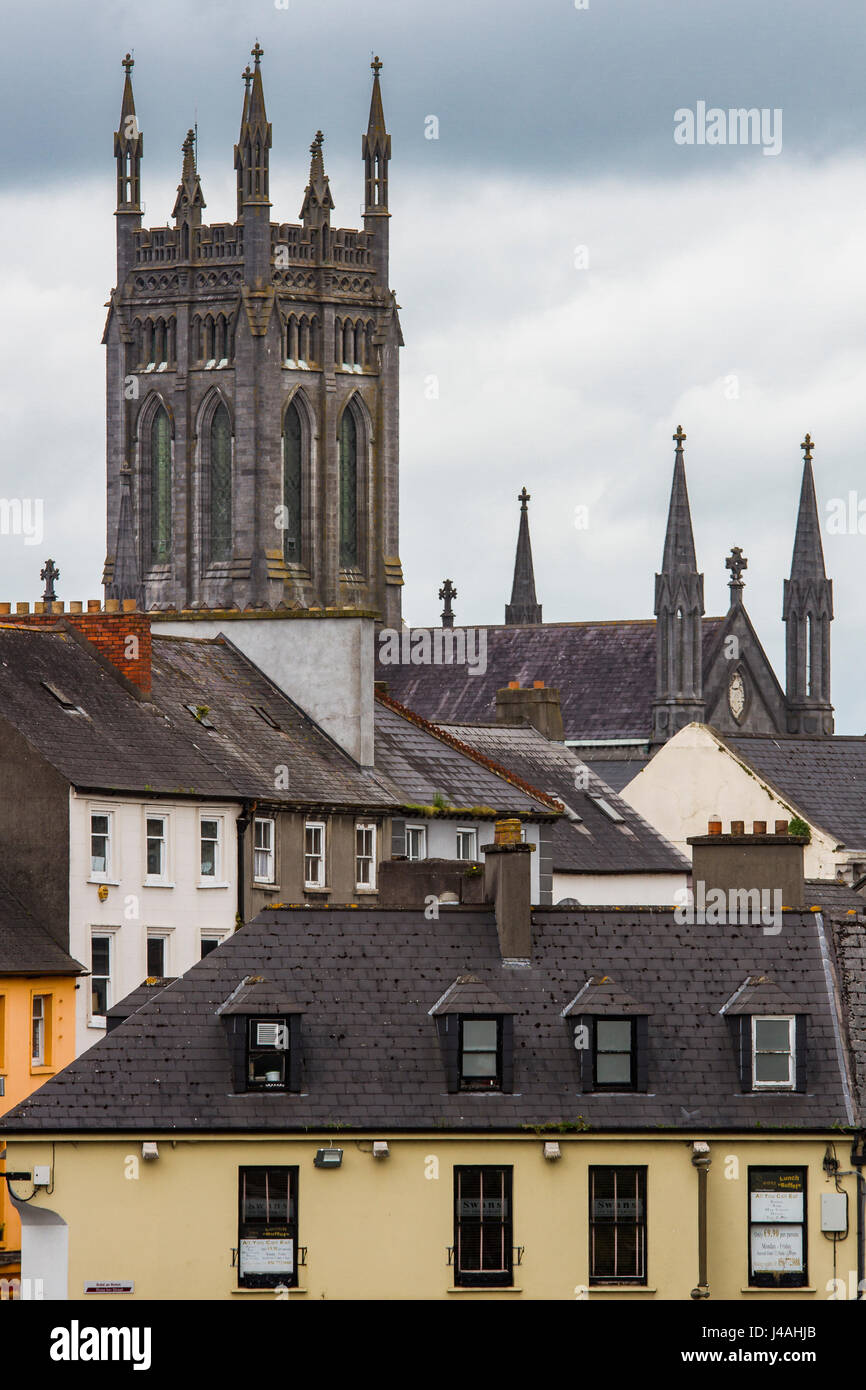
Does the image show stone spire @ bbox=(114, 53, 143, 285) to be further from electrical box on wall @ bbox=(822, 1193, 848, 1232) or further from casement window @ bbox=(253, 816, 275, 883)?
electrical box on wall @ bbox=(822, 1193, 848, 1232)

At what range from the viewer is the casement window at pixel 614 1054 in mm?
39500

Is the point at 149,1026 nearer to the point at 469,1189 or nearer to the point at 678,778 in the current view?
the point at 469,1189

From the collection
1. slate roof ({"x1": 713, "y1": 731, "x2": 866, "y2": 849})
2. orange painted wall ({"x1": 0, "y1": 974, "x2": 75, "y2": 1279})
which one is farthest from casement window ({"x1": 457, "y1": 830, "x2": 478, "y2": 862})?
slate roof ({"x1": 713, "y1": 731, "x2": 866, "y2": 849})

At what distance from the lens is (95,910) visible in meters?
57.4

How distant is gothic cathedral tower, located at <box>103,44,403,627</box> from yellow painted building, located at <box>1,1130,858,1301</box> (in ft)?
338

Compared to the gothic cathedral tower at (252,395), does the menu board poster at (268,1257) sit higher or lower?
lower

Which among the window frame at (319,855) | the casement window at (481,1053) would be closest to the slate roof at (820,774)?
the window frame at (319,855)

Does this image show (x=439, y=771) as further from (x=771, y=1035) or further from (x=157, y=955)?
(x=771, y=1035)

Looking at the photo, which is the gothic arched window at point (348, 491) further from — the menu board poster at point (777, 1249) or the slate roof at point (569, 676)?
the menu board poster at point (777, 1249)

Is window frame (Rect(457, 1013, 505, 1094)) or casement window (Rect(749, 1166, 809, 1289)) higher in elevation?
window frame (Rect(457, 1013, 505, 1094))

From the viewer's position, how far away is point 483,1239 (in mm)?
37906

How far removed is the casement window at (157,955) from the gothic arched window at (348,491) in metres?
86.2

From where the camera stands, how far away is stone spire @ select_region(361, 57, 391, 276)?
14812cm

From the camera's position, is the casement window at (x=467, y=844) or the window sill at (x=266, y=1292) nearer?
the window sill at (x=266, y=1292)
